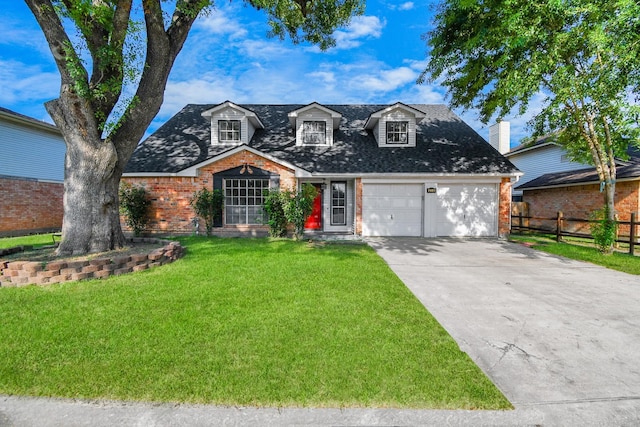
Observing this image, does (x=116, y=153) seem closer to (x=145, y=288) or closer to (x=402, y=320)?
(x=145, y=288)

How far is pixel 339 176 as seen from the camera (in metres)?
12.0

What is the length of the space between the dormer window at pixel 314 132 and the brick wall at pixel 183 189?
8.35 ft

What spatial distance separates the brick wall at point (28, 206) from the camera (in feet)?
43.3

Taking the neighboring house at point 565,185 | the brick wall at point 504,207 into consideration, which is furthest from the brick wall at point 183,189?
the neighboring house at point 565,185

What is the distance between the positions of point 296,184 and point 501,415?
10317 millimetres

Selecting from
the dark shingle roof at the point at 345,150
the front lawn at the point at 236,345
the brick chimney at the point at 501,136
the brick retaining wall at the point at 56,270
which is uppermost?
the brick chimney at the point at 501,136

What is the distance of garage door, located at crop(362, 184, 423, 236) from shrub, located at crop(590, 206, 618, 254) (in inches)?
215

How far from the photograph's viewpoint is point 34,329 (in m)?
3.61

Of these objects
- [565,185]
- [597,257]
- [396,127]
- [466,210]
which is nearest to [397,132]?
[396,127]

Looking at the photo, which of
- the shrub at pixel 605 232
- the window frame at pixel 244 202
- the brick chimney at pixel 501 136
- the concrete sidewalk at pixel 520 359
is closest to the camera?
the concrete sidewalk at pixel 520 359

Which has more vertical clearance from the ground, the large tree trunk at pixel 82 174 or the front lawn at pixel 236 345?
the large tree trunk at pixel 82 174

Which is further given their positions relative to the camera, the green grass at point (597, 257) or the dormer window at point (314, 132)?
the dormer window at point (314, 132)

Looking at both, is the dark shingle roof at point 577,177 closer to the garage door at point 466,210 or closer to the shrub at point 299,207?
the garage door at point 466,210

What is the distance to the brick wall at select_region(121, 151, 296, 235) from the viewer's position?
38.5 feet
